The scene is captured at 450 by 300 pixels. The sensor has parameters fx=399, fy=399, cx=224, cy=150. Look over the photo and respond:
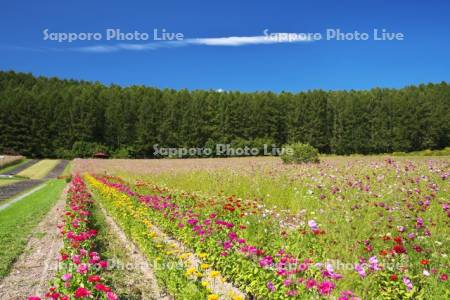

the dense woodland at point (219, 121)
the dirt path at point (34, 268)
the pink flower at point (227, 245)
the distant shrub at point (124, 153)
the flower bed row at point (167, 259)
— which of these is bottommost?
the dirt path at point (34, 268)

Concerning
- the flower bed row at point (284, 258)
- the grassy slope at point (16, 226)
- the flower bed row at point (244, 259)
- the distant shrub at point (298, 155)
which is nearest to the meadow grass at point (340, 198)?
the flower bed row at point (284, 258)

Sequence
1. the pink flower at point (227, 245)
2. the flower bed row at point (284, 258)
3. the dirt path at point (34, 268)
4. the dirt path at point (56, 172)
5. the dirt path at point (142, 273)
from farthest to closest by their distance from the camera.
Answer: the dirt path at point (56, 172), the dirt path at point (34, 268), the dirt path at point (142, 273), the pink flower at point (227, 245), the flower bed row at point (284, 258)

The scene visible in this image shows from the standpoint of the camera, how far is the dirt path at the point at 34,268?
17.9 ft

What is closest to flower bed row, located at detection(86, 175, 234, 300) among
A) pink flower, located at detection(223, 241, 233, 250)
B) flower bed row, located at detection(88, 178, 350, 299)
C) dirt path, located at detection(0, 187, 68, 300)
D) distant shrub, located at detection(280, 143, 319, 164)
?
flower bed row, located at detection(88, 178, 350, 299)

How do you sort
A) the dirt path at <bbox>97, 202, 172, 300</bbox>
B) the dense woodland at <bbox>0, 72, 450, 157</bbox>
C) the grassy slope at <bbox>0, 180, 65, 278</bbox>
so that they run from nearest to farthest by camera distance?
1. the dirt path at <bbox>97, 202, 172, 300</bbox>
2. the grassy slope at <bbox>0, 180, 65, 278</bbox>
3. the dense woodland at <bbox>0, 72, 450, 157</bbox>

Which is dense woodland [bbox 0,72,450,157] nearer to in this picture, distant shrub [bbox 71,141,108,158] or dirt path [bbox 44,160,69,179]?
distant shrub [bbox 71,141,108,158]

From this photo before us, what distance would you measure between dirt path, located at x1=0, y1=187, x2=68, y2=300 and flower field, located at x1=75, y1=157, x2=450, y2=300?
1.50 meters

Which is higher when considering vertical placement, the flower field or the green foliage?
the green foliage

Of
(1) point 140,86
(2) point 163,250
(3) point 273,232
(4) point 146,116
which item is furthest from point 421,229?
(1) point 140,86

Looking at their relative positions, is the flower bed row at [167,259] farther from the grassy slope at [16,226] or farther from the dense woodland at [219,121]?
the dense woodland at [219,121]

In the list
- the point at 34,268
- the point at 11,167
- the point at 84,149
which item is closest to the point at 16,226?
the point at 34,268

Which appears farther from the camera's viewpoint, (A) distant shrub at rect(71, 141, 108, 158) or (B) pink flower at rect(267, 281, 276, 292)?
(A) distant shrub at rect(71, 141, 108, 158)

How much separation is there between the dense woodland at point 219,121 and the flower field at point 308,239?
48.8 m

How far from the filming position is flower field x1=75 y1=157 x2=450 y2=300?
4082mm
